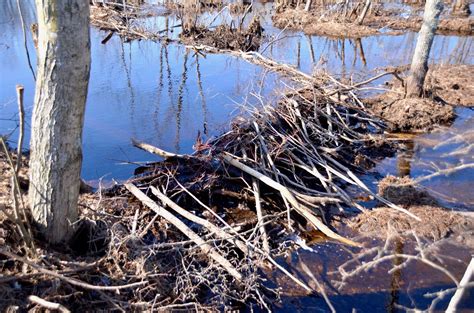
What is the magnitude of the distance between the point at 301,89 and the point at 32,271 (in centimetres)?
641

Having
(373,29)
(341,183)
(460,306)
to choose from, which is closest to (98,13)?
(373,29)

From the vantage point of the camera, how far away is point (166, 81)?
10539 millimetres

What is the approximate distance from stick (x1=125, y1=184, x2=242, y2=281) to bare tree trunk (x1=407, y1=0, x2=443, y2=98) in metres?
6.40

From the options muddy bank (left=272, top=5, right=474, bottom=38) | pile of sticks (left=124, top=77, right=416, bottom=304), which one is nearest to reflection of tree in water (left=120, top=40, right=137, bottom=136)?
pile of sticks (left=124, top=77, right=416, bottom=304)

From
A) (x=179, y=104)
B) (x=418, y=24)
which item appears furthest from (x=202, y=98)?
(x=418, y=24)

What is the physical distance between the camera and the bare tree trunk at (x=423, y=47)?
8.27m

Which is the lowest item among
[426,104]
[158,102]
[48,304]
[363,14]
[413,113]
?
[158,102]

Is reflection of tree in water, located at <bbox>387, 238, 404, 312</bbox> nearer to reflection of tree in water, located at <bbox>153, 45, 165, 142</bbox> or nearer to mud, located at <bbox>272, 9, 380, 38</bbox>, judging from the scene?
reflection of tree in water, located at <bbox>153, 45, 165, 142</bbox>

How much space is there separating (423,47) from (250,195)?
5.53 meters

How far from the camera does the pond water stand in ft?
24.8

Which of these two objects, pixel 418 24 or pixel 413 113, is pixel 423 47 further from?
pixel 418 24

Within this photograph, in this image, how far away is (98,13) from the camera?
17406 millimetres

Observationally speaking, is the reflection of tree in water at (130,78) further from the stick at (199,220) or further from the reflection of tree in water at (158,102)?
the stick at (199,220)

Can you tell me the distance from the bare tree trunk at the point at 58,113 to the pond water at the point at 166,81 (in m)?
2.75
